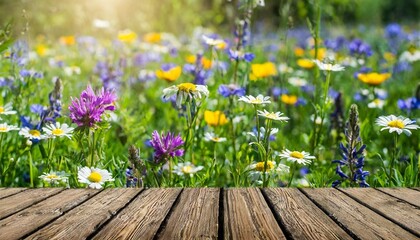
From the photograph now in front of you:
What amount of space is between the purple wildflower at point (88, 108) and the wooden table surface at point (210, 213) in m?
0.28

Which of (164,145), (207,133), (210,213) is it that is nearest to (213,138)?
(207,133)

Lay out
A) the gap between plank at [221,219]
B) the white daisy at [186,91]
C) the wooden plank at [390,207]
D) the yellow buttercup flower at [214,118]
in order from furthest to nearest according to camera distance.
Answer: the yellow buttercup flower at [214,118] → the white daisy at [186,91] → the wooden plank at [390,207] → the gap between plank at [221,219]

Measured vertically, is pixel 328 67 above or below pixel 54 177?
above

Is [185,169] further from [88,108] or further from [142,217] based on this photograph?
[142,217]

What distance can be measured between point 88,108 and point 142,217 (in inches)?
25.2

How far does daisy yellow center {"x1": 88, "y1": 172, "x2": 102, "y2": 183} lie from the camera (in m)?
2.30

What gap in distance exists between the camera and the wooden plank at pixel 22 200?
1985mm

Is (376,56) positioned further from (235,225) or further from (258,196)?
(235,225)

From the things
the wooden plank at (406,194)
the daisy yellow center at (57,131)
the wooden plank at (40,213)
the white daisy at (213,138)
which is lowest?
the wooden plank at (40,213)

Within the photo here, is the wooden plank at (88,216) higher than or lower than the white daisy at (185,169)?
lower

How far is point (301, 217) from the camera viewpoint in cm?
190

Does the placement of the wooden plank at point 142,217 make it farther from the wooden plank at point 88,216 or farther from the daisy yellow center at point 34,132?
the daisy yellow center at point 34,132

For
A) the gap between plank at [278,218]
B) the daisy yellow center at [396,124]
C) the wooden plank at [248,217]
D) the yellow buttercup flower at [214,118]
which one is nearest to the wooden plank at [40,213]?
the wooden plank at [248,217]

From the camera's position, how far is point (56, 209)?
78.4 inches
